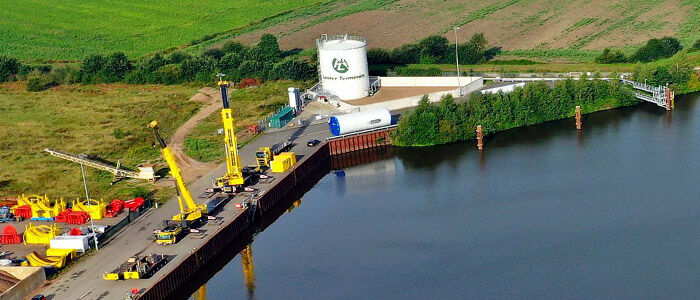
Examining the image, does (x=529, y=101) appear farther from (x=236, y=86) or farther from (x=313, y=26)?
(x=313, y=26)

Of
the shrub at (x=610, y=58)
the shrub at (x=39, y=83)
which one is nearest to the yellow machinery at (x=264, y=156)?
the shrub at (x=610, y=58)

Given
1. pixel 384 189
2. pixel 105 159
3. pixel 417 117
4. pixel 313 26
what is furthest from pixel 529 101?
pixel 313 26

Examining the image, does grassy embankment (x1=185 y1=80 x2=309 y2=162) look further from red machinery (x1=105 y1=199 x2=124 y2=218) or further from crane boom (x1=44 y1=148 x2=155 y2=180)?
red machinery (x1=105 y1=199 x2=124 y2=218)

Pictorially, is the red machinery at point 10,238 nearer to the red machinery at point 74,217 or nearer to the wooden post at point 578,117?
the red machinery at point 74,217

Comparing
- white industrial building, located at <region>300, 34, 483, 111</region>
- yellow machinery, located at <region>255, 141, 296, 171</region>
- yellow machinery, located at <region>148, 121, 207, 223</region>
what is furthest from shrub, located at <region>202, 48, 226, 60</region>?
yellow machinery, located at <region>148, 121, 207, 223</region>

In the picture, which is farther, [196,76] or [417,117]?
[196,76]

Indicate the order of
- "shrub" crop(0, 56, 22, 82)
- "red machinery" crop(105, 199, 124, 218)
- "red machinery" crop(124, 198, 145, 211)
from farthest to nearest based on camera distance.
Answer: "shrub" crop(0, 56, 22, 82)
"red machinery" crop(124, 198, 145, 211)
"red machinery" crop(105, 199, 124, 218)

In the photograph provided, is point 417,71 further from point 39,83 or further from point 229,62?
point 39,83
